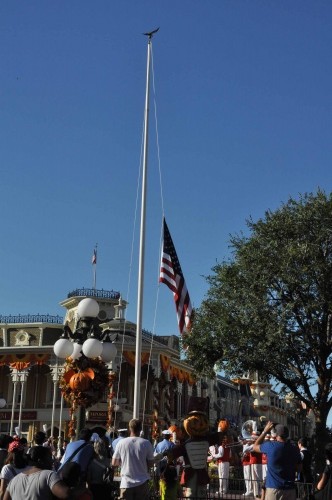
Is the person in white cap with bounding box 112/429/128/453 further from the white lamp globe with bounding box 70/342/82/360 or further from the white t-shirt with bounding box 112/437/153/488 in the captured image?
the white lamp globe with bounding box 70/342/82/360

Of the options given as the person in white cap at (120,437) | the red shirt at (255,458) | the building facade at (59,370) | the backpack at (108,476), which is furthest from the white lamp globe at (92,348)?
the building facade at (59,370)

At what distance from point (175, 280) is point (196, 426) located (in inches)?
384

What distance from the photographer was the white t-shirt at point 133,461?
27.9 ft

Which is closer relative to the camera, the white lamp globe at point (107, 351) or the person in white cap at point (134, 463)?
the person in white cap at point (134, 463)

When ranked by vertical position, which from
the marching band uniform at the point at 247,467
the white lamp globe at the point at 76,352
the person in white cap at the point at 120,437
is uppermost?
the white lamp globe at the point at 76,352

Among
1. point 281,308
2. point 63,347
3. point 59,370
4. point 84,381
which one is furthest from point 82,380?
point 59,370

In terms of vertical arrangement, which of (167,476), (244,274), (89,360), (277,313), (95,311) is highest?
(244,274)

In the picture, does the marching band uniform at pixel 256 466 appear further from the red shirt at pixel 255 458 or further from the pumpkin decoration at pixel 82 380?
the pumpkin decoration at pixel 82 380

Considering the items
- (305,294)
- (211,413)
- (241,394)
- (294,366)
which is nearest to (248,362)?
(294,366)

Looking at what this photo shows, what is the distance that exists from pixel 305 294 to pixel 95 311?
41.7 feet

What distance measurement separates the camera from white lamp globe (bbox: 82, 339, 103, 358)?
12.0 m

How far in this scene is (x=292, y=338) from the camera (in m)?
23.7

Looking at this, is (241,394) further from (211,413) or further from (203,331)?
(203,331)

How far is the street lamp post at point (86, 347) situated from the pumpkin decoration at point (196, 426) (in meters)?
3.42
